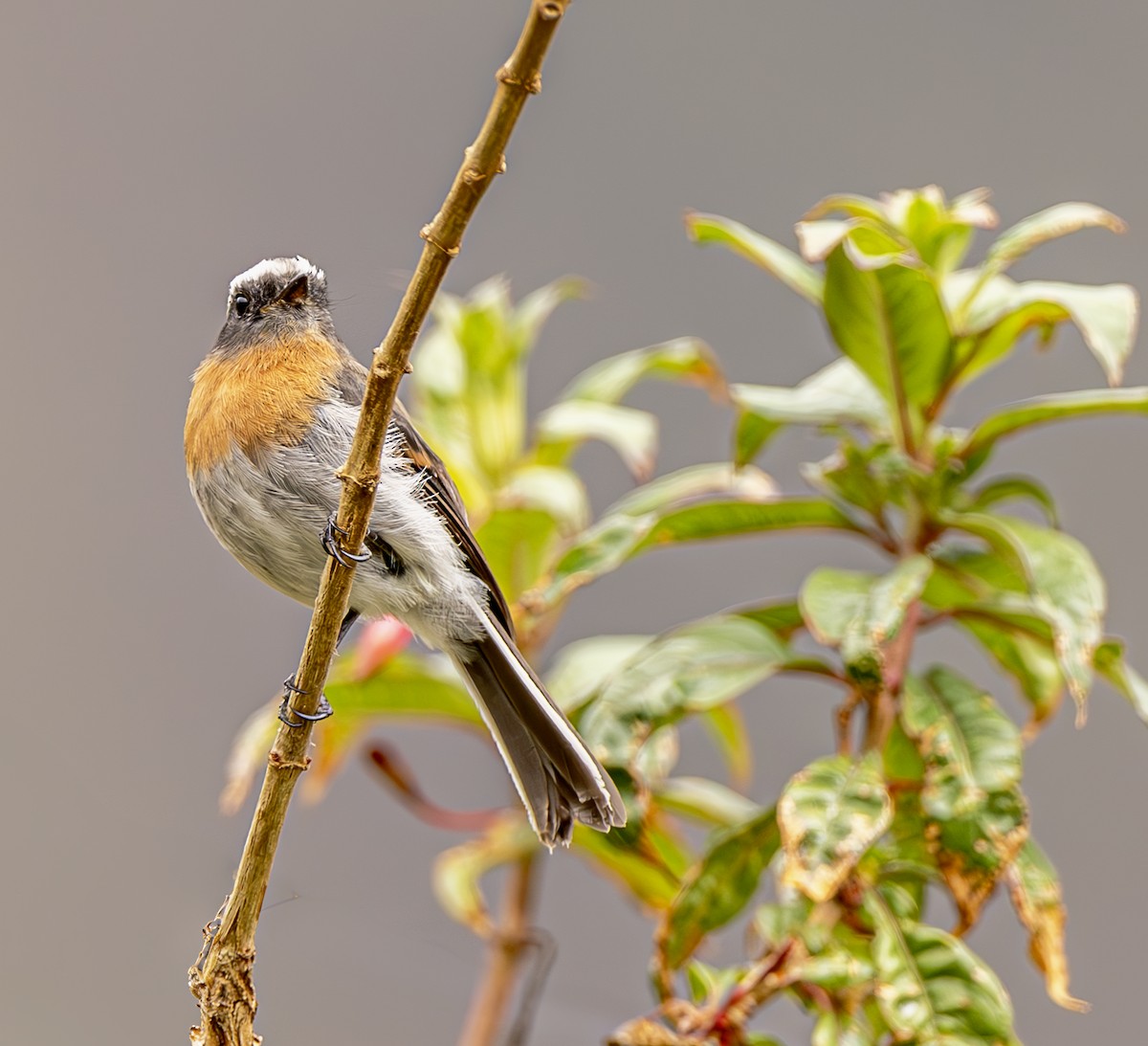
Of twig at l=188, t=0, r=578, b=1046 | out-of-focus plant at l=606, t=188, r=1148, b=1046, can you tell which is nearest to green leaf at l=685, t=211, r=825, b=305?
out-of-focus plant at l=606, t=188, r=1148, b=1046

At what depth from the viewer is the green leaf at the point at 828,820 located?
143cm

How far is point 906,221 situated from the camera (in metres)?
1.80

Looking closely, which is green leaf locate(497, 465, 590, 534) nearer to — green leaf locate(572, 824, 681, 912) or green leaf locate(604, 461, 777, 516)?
green leaf locate(604, 461, 777, 516)

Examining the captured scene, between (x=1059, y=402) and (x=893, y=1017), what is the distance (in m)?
0.76

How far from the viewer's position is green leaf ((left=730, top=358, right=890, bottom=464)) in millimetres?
1728

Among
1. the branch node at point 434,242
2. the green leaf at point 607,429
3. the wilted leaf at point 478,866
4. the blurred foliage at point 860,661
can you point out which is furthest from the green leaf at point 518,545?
the branch node at point 434,242

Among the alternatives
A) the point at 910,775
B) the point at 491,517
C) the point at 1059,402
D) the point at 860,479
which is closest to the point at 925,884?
the point at 910,775

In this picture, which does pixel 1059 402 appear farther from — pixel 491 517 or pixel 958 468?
pixel 491 517

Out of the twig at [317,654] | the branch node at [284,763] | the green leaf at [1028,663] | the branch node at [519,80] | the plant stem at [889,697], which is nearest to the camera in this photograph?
the branch node at [519,80]

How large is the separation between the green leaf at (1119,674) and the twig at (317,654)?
91cm

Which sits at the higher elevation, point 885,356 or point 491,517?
point 885,356

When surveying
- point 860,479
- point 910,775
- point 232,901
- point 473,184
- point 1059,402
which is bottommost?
point 232,901

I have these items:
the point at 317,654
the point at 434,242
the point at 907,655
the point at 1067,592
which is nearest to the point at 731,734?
the point at 907,655

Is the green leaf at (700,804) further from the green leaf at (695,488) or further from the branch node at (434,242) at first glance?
the branch node at (434,242)
